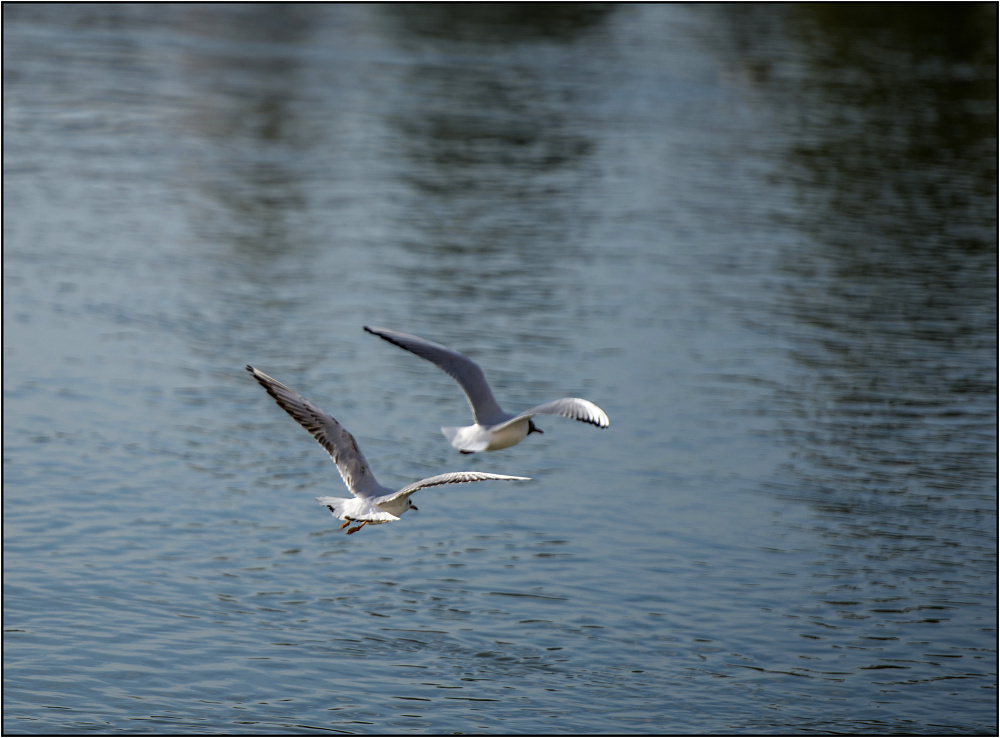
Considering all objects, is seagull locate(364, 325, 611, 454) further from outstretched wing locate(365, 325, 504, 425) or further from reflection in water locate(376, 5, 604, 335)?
reflection in water locate(376, 5, 604, 335)

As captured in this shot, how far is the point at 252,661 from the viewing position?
21.8 metres

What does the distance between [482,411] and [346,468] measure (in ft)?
5.21

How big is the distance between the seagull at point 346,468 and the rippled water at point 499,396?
19.3 feet

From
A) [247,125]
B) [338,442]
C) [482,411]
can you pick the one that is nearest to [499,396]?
[482,411]

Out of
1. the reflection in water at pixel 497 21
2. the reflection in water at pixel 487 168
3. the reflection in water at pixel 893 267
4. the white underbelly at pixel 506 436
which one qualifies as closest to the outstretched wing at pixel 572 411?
the white underbelly at pixel 506 436

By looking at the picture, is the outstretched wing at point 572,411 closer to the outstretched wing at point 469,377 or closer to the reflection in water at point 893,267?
the outstretched wing at point 469,377

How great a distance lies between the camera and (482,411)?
1603 centimetres

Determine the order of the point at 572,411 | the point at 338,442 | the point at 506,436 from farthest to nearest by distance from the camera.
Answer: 1. the point at 338,442
2. the point at 506,436
3. the point at 572,411

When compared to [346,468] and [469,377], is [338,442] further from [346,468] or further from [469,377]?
[469,377]

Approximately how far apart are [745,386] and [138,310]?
596 inches

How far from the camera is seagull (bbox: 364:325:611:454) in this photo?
13.9 metres

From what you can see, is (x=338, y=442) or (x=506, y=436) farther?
(x=338, y=442)

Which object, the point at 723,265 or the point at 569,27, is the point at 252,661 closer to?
the point at 723,265

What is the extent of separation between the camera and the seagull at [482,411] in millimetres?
13852
